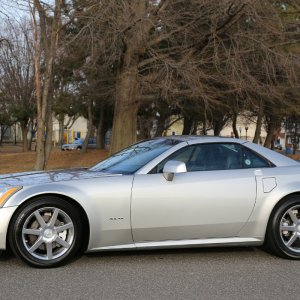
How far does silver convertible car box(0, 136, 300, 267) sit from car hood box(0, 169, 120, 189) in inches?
0.6

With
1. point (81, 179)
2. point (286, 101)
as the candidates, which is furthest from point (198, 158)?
point (286, 101)

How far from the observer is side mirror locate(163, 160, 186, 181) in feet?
18.0

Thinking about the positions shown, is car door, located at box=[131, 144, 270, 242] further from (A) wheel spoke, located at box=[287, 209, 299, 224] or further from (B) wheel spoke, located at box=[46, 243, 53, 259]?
(B) wheel spoke, located at box=[46, 243, 53, 259]

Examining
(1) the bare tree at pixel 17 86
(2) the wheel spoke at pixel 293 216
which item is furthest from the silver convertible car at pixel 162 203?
(1) the bare tree at pixel 17 86

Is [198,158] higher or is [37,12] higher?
[37,12]

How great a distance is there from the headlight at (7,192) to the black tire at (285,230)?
2.94m

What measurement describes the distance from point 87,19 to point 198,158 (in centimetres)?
1036

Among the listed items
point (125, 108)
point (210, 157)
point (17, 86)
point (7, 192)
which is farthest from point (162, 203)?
point (17, 86)

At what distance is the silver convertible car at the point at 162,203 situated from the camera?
17.4ft

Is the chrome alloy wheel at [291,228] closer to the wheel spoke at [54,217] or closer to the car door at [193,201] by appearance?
the car door at [193,201]

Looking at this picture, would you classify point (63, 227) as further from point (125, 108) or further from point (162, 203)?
point (125, 108)

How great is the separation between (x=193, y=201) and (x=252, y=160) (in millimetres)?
1014

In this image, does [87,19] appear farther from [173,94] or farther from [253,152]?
[253,152]

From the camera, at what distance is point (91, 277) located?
16.4ft
